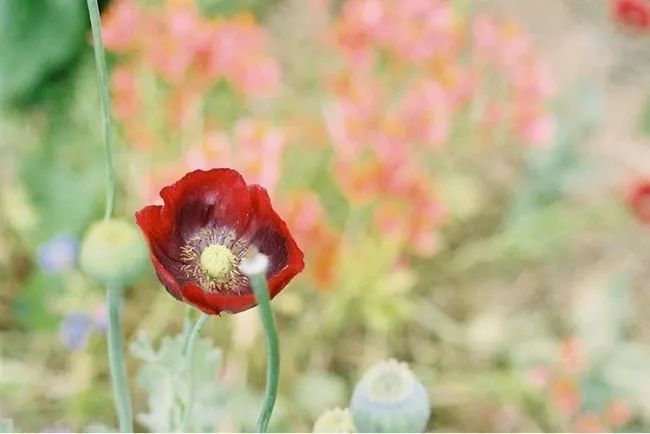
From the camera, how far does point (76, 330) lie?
107 centimetres

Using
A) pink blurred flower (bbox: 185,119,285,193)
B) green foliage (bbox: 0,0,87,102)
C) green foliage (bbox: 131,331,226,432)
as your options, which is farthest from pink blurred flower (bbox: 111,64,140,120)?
green foliage (bbox: 131,331,226,432)

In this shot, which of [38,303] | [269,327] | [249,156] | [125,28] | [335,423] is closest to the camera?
[269,327]

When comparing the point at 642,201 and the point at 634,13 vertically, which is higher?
the point at 634,13

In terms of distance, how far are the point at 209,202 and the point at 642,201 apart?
85 centimetres

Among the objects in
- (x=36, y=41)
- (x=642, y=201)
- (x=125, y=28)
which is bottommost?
(x=642, y=201)

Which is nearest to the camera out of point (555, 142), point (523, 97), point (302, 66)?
point (523, 97)

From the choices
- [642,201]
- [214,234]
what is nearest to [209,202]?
[214,234]

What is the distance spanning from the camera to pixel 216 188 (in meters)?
0.33

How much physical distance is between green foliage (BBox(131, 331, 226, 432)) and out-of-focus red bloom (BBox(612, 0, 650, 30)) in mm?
831

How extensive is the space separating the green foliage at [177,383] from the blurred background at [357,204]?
1.55 ft

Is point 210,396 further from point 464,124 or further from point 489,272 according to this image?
point 489,272

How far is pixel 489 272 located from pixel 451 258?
6 centimetres

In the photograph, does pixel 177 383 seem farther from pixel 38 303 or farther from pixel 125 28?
pixel 38 303

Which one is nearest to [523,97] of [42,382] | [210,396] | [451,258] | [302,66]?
[451,258]
